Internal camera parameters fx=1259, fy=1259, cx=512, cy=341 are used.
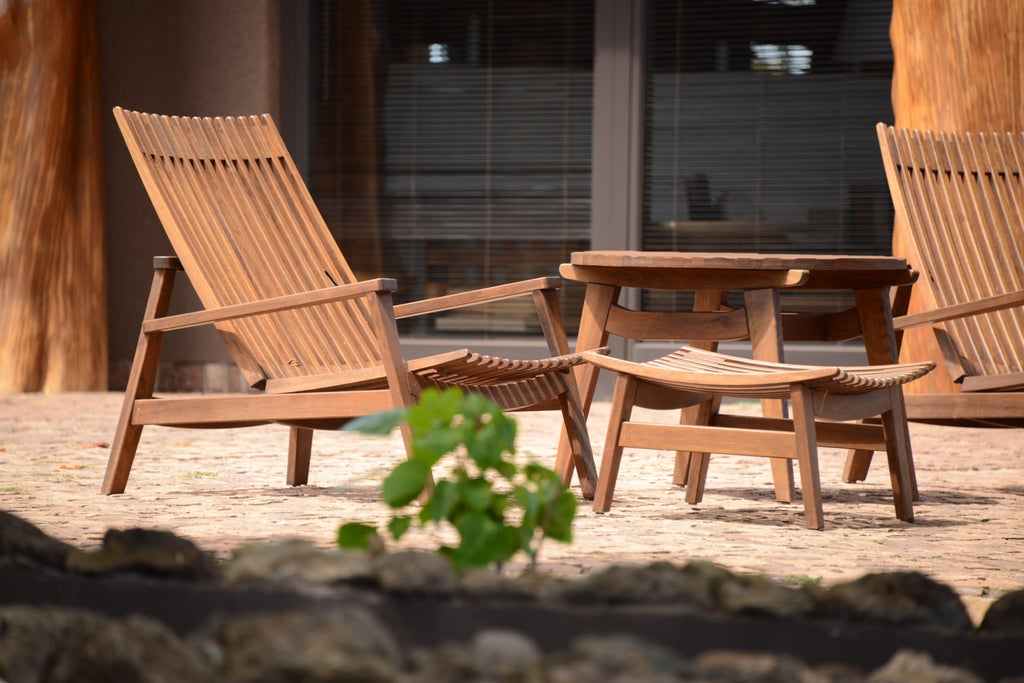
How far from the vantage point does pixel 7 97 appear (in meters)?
6.12

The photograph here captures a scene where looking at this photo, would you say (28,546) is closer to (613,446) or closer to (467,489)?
(467,489)

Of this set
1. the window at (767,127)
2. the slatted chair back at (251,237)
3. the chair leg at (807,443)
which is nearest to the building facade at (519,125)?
the window at (767,127)

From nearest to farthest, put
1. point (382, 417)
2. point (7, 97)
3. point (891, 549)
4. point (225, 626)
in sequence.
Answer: point (225, 626) → point (382, 417) → point (891, 549) → point (7, 97)

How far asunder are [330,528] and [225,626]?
1.45 meters

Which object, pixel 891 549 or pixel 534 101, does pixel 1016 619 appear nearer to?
pixel 891 549

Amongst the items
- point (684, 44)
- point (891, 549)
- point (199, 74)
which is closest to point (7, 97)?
point (199, 74)

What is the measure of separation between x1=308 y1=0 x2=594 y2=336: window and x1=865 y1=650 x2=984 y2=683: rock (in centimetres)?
549

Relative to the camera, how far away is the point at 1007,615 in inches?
56.1

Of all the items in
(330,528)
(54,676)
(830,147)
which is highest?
(830,147)

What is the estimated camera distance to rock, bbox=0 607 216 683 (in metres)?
1.25

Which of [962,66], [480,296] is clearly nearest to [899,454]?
[480,296]

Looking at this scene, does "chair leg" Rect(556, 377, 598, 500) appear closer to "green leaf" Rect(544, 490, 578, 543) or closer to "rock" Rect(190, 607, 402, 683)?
"green leaf" Rect(544, 490, 578, 543)

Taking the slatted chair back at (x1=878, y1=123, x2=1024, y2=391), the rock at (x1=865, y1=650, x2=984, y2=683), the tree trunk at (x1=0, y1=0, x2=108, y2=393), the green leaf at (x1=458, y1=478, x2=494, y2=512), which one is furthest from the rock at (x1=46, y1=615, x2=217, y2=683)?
the tree trunk at (x1=0, y1=0, x2=108, y2=393)

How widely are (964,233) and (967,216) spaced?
0.06 m
